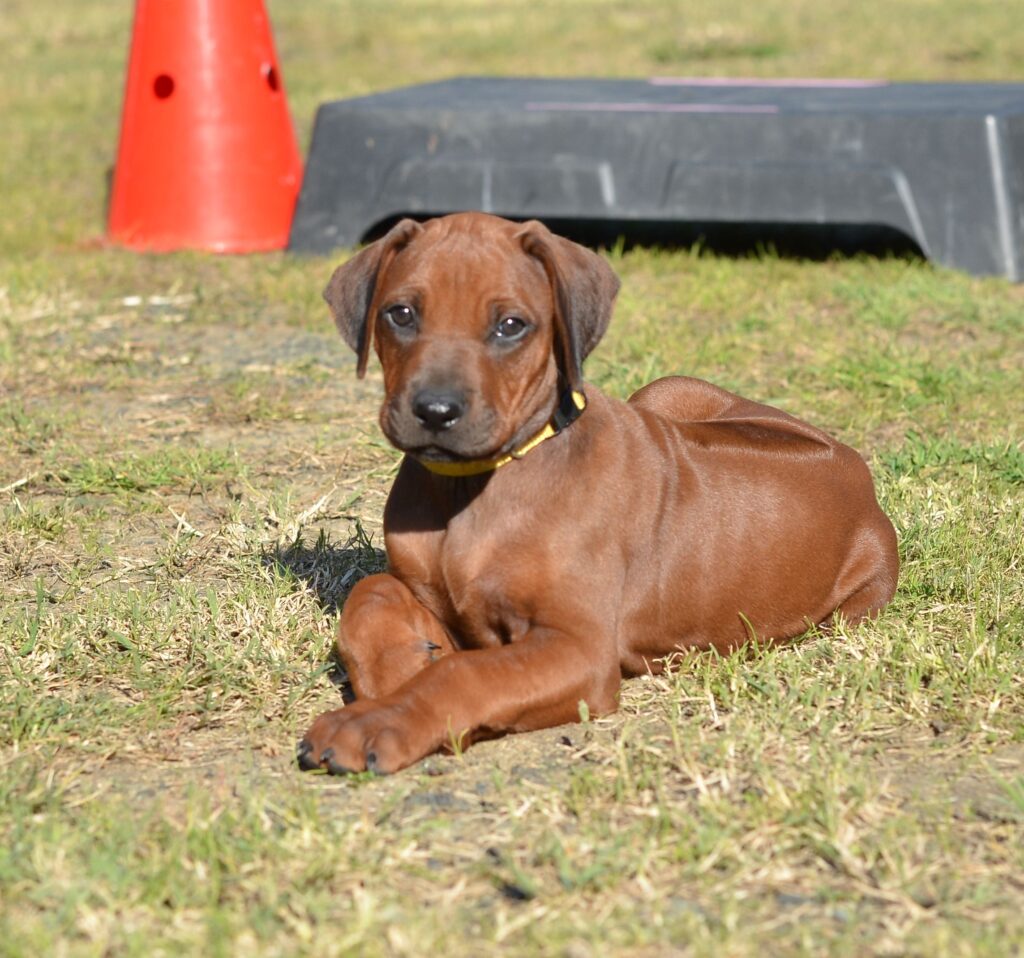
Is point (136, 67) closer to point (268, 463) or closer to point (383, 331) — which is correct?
point (268, 463)

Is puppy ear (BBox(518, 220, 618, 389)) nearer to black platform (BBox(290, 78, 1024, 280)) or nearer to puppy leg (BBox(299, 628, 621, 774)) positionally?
puppy leg (BBox(299, 628, 621, 774))

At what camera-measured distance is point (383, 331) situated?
381cm

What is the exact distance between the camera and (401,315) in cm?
374

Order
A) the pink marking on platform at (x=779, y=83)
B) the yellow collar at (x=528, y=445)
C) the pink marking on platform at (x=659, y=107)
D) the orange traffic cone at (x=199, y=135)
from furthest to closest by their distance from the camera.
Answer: the pink marking on platform at (x=779, y=83)
the orange traffic cone at (x=199, y=135)
the pink marking on platform at (x=659, y=107)
the yellow collar at (x=528, y=445)

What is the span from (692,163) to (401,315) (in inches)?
187

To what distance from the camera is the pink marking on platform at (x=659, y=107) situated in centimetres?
827

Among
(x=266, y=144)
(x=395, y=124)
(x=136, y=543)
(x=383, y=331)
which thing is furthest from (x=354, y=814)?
(x=266, y=144)

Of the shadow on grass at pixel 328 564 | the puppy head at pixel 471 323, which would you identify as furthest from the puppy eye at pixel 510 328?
the shadow on grass at pixel 328 564

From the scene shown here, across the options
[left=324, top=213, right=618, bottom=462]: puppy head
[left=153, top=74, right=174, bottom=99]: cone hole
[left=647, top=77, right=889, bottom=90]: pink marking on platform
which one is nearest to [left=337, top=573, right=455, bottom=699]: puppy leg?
[left=324, top=213, right=618, bottom=462]: puppy head

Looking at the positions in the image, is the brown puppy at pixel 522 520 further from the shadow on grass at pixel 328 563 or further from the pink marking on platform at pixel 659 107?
the pink marking on platform at pixel 659 107

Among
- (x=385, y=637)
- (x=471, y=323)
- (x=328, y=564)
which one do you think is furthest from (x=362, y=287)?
(x=328, y=564)

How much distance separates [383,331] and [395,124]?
495 centimetres

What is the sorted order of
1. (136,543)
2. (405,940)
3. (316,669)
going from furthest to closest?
(136,543) → (316,669) → (405,940)

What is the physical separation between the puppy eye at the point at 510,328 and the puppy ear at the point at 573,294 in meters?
0.12
